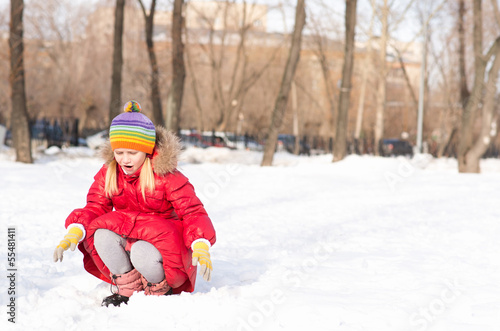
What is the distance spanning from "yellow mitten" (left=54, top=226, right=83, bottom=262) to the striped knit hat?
20.7 inches

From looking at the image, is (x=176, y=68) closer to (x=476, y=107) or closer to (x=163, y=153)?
(x=476, y=107)

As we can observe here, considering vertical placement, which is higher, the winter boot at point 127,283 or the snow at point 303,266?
the winter boot at point 127,283

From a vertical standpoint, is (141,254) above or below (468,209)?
above

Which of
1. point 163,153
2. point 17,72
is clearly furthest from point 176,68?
point 163,153

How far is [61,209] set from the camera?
7.58m

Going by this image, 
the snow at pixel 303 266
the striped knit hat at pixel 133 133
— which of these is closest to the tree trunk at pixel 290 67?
the snow at pixel 303 266

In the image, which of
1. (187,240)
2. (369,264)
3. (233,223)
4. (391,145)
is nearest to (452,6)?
(391,145)

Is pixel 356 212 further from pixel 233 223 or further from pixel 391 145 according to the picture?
pixel 391 145


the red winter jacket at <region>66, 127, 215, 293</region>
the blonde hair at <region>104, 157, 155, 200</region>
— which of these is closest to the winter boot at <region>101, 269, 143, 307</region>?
the red winter jacket at <region>66, 127, 215, 293</region>

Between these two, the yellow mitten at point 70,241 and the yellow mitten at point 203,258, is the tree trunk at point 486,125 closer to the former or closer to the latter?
the yellow mitten at point 203,258

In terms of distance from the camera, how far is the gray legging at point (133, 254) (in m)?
3.16

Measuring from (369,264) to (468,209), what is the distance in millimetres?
4468

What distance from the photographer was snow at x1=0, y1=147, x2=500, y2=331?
3018 millimetres

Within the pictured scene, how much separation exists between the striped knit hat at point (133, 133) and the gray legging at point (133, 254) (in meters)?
0.52
